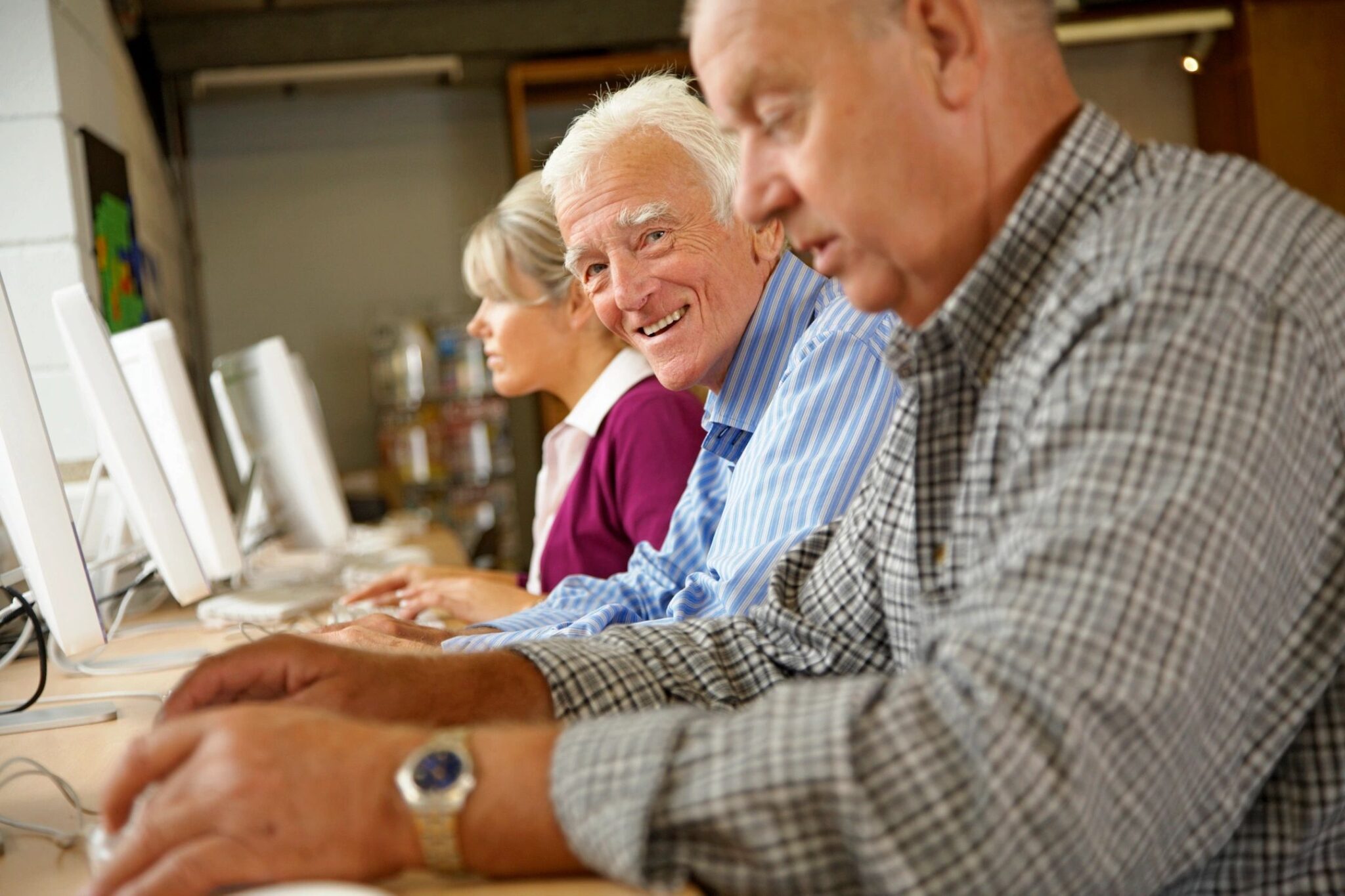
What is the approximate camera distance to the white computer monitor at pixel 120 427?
155 centimetres

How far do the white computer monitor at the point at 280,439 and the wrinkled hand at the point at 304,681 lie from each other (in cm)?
187

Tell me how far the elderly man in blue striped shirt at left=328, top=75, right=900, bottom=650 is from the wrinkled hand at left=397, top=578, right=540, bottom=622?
0.27 m

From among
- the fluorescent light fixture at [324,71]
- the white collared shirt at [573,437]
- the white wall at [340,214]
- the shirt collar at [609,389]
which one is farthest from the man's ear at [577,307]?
the white wall at [340,214]

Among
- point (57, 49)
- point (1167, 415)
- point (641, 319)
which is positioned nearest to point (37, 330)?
point (57, 49)

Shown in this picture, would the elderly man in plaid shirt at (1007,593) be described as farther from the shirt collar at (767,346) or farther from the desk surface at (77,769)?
the shirt collar at (767,346)

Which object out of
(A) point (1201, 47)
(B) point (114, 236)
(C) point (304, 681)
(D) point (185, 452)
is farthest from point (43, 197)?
(A) point (1201, 47)

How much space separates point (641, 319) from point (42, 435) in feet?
2.82

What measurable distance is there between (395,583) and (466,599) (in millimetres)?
156

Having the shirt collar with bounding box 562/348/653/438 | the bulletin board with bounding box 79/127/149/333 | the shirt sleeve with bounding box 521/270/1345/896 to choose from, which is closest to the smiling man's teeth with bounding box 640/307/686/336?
the shirt collar with bounding box 562/348/653/438

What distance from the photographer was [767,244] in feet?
6.07

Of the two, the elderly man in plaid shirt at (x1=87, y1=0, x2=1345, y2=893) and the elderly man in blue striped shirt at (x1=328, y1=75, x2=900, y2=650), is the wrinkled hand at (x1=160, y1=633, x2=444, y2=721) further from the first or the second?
the elderly man in blue striped shirt at (x1=328, y1=75, x2=900, y2=650)

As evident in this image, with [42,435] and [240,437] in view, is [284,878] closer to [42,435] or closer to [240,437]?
[42,435]

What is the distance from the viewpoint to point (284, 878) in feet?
2.23

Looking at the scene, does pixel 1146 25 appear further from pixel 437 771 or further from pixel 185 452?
pixel 437 771
